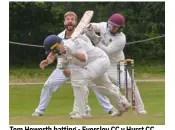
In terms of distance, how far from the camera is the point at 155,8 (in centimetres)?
2562

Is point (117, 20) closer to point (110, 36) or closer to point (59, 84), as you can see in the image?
point (110, 36)

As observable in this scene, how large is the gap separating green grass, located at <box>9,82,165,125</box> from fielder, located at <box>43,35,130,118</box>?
354 mm

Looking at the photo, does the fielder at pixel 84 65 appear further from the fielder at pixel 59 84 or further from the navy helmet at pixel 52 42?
the fielder at pixel 59 84

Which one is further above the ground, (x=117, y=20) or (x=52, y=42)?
(x=117, y=20)

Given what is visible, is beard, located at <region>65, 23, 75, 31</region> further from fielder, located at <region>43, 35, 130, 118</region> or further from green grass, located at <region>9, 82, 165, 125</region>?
green grass, located at <region>9, 82, 165, 125</region>

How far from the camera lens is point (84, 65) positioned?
10.4 metres

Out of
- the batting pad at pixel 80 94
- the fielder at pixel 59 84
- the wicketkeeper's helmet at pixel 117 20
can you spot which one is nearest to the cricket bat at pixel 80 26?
the fielder at pixel 59 84

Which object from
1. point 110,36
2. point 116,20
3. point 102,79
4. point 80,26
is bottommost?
point 102,79

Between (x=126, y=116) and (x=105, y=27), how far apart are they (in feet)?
5.30

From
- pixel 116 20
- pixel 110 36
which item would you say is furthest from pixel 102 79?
pixel 116 20

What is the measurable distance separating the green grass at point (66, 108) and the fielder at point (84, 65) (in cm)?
35

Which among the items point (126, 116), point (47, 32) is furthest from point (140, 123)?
point (47, 32)

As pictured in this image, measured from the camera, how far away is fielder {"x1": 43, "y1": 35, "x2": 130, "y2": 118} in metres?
9.88

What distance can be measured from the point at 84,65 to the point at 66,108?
351cm
